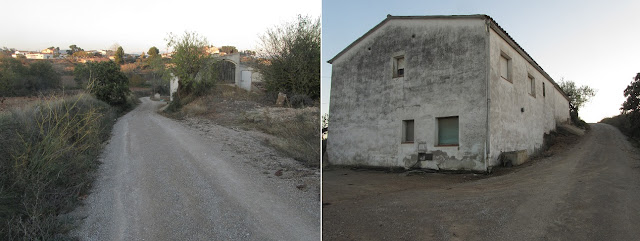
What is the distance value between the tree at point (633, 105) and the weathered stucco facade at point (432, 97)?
106 inches

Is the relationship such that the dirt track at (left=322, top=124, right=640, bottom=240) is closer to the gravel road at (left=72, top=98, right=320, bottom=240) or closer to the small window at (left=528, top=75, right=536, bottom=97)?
the gravel road at (left=72, top=98, right=320, bottom=240)

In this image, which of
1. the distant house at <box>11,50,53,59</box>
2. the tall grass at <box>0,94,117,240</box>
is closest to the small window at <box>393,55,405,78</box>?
the tall grass at <box>0,94,117,240</box>

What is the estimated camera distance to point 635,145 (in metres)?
12.6

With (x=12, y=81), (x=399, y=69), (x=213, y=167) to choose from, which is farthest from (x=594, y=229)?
(x=12, y=81)

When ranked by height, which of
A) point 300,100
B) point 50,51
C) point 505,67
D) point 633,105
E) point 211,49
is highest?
point 50,51

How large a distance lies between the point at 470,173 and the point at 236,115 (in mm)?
11030

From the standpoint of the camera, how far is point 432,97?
1101cm

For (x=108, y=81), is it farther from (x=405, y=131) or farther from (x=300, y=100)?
(x=405, y=131)

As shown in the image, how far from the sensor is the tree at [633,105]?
950cm

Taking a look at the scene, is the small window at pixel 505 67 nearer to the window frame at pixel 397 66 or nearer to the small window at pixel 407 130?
the window frame at pixel 397 66

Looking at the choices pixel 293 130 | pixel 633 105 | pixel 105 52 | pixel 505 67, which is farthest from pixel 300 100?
pixel 105 52

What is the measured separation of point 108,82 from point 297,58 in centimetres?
1449

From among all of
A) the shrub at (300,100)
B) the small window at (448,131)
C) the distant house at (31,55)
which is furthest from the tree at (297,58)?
the distant house at (31,55)

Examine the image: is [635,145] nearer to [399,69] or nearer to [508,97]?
[508,97]
